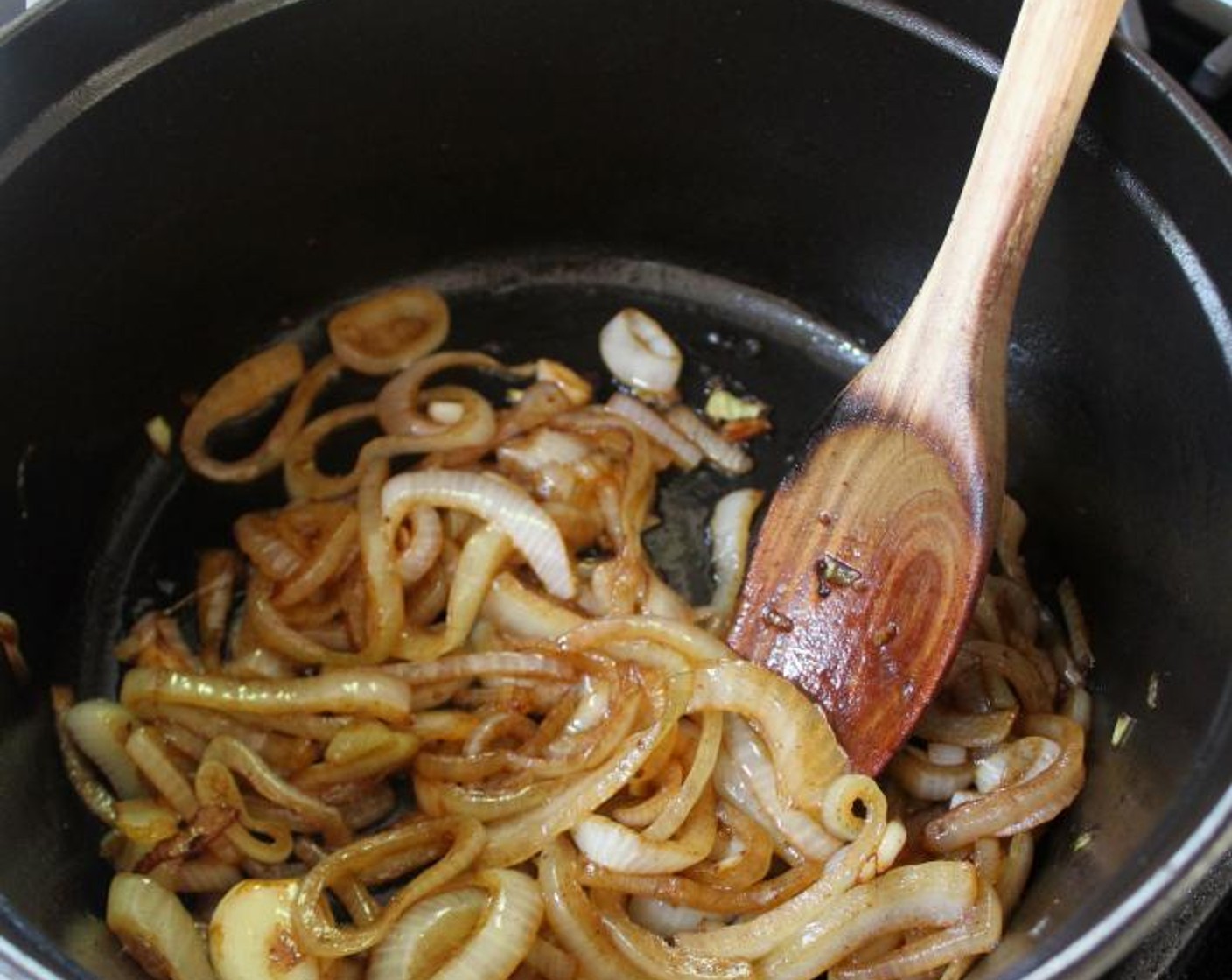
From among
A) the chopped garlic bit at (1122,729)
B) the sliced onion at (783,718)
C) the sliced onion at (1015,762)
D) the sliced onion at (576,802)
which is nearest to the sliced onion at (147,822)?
the sliced onion at (576,802)

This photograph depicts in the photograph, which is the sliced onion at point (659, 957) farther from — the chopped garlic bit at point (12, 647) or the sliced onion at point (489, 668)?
the chopped garlic bit at point (12, 647)

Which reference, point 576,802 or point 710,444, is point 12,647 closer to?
point 576,802

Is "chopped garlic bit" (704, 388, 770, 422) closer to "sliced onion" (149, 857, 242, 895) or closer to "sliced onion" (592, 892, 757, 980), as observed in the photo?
"sliced onion" (592, 892, 757, 980)

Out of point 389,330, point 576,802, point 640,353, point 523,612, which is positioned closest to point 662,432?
point 640,353

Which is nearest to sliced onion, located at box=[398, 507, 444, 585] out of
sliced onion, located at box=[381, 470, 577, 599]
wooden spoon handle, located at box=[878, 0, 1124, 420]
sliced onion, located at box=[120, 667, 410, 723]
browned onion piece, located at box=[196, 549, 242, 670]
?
sliced onion, located at box=[381, 470, 577, 599]

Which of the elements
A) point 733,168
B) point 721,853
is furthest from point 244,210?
point 721,853
